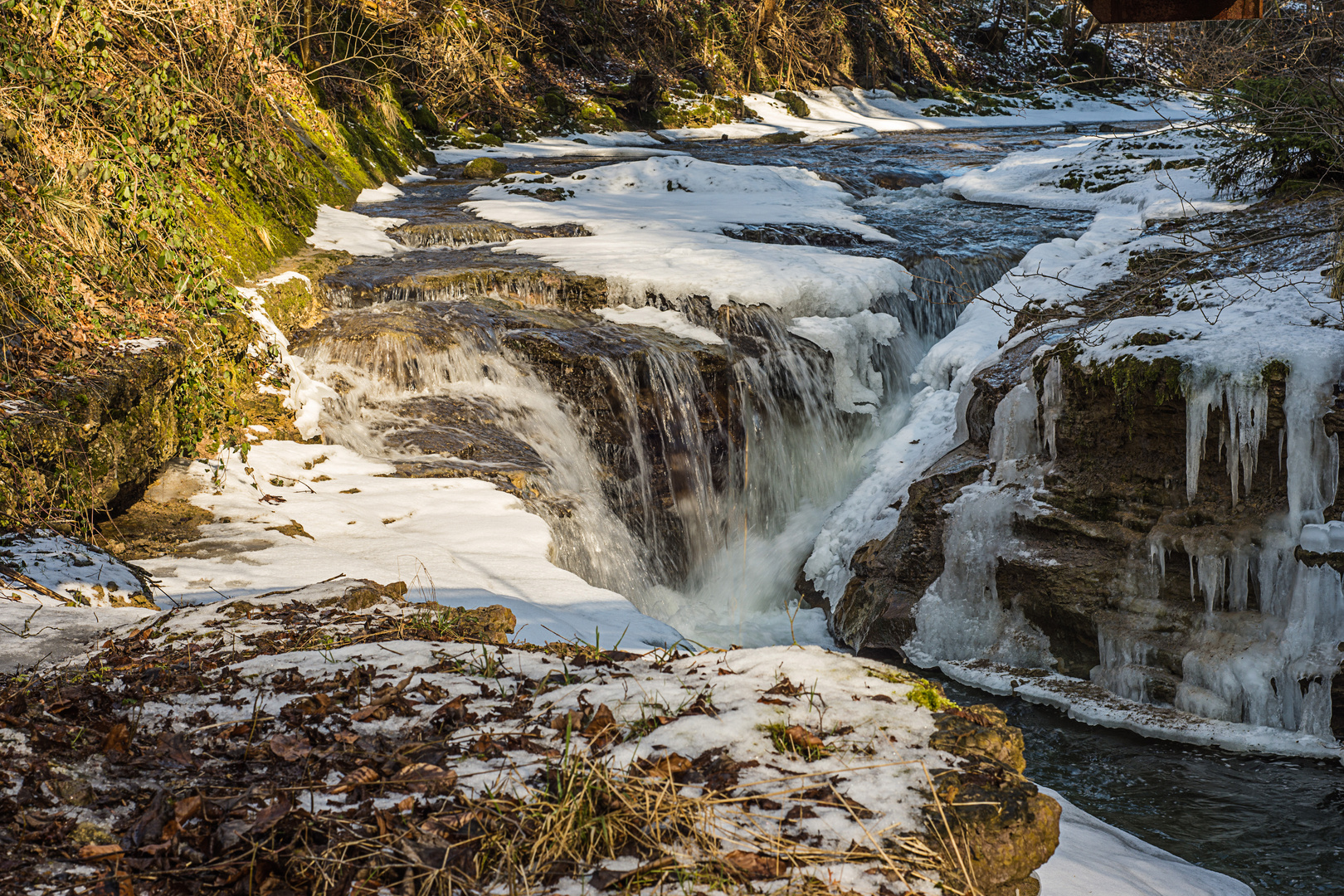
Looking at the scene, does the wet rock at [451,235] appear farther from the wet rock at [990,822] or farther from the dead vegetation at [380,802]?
the wet rock at [990,822]

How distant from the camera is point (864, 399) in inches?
332

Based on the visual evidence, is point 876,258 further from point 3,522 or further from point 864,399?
point 3,522

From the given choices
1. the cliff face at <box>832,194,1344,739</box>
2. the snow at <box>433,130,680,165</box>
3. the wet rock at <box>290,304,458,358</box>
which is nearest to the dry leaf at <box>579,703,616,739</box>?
the cliff face at <box>832,194,1344,739</box>

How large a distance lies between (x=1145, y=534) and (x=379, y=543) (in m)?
4.36

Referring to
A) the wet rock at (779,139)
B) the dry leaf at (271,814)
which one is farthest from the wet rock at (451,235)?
the wet rock at (779,139)

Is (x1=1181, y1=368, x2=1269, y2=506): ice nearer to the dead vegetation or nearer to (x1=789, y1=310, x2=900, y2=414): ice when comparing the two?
(x1=789, y1=310, x2=900, y2=414): ice

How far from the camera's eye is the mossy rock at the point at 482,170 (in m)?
13.5

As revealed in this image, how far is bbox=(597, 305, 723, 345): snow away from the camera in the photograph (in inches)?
307

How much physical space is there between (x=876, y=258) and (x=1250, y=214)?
136 inches

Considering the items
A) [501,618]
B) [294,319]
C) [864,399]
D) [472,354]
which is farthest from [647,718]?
[864,399]

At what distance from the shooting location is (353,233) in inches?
370

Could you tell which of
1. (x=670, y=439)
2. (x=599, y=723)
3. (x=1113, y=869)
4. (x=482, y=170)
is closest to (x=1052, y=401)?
(x=670, y=439)

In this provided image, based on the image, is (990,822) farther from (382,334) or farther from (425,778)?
(382,334)

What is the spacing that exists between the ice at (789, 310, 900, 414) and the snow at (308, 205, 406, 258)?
4223 millimetres
